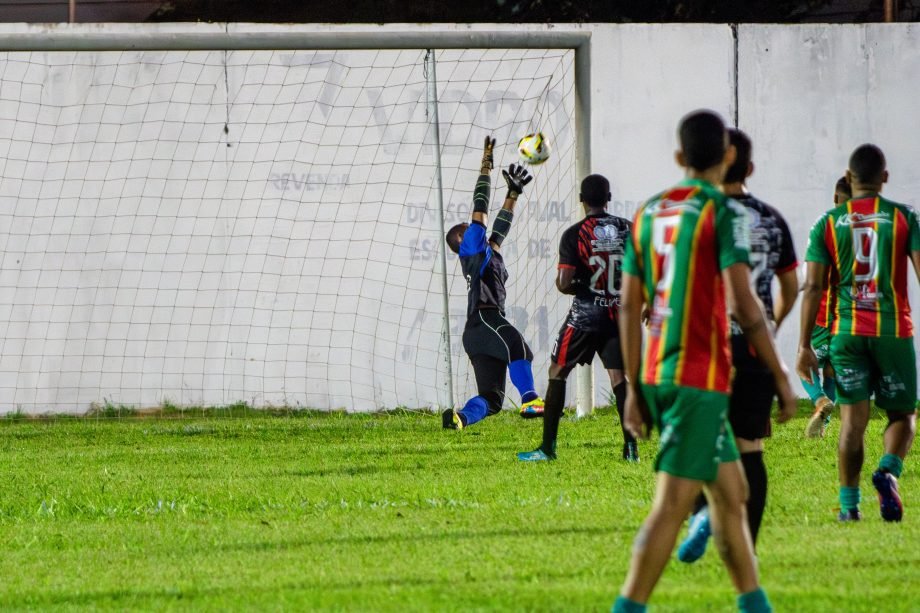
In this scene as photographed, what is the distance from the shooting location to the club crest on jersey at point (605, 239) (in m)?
9.45

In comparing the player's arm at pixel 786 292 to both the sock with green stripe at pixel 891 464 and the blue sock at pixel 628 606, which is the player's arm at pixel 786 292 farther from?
the blue sock at pixel 628 606

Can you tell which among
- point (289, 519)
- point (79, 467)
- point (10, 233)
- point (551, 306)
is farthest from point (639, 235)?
point (10, 233)

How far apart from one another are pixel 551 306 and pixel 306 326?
112 inches

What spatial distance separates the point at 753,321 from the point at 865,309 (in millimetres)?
2722

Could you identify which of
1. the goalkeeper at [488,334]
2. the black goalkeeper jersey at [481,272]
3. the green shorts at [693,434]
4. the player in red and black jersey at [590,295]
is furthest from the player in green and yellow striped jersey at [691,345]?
the goalkeeper at [488,334]

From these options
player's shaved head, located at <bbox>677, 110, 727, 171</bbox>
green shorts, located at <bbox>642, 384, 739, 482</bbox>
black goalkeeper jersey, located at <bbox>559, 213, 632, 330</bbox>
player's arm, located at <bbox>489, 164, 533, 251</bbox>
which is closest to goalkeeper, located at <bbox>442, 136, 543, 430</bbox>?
player's arm, located at <bbox>489, 164, 533, 251</bbox>

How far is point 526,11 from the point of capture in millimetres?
16531

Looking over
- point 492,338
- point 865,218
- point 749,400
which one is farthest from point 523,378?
point 749,400

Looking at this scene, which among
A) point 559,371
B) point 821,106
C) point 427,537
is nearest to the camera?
point 427,537

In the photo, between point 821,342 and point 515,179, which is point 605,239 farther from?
point 821,342

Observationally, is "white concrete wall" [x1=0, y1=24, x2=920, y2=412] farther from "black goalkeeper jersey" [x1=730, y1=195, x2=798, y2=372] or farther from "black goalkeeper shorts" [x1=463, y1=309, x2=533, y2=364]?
"black goalkeeper jersey" [x1=730, y1=195, x2=798, y2=372]

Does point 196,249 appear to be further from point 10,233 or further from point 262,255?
point 10,233

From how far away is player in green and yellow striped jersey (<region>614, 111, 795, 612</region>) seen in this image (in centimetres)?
413


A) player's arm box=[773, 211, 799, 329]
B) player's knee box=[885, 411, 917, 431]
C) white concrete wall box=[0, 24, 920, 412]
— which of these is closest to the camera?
player's arm box=[773, 211, 799, 329]
